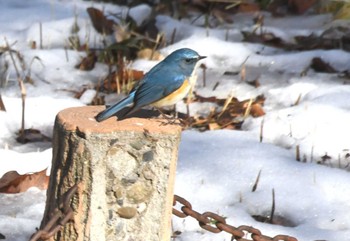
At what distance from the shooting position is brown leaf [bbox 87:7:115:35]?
605 centimetres

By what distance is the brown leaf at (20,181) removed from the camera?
13.0ft

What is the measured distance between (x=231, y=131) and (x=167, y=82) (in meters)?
1.41

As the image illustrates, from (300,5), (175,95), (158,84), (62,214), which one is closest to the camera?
(62,214)

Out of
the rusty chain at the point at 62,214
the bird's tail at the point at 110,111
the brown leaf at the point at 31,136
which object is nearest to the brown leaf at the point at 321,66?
the brown leaf at the point at 31,136

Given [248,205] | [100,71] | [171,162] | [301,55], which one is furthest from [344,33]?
[171,162]

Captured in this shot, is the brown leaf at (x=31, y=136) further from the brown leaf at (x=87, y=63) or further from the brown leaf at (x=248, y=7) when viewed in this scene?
the brown leaf at (x=248, y=7)

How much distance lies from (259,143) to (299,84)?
864mm

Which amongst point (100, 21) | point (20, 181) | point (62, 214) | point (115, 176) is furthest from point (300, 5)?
point (62, 214)

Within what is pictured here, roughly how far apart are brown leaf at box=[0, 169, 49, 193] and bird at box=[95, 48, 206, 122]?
811 millimetres

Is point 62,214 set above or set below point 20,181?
above

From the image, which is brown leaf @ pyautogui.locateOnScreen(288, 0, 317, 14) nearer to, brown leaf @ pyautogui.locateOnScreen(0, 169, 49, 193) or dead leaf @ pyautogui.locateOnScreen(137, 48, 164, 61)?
dead leaf @ pyautogui.locateOnScreen(137, 48, 164, 61)

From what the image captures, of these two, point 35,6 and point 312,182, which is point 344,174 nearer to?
point 312,182

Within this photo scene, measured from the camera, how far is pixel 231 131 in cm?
470

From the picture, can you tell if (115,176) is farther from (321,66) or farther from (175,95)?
(321,66)
